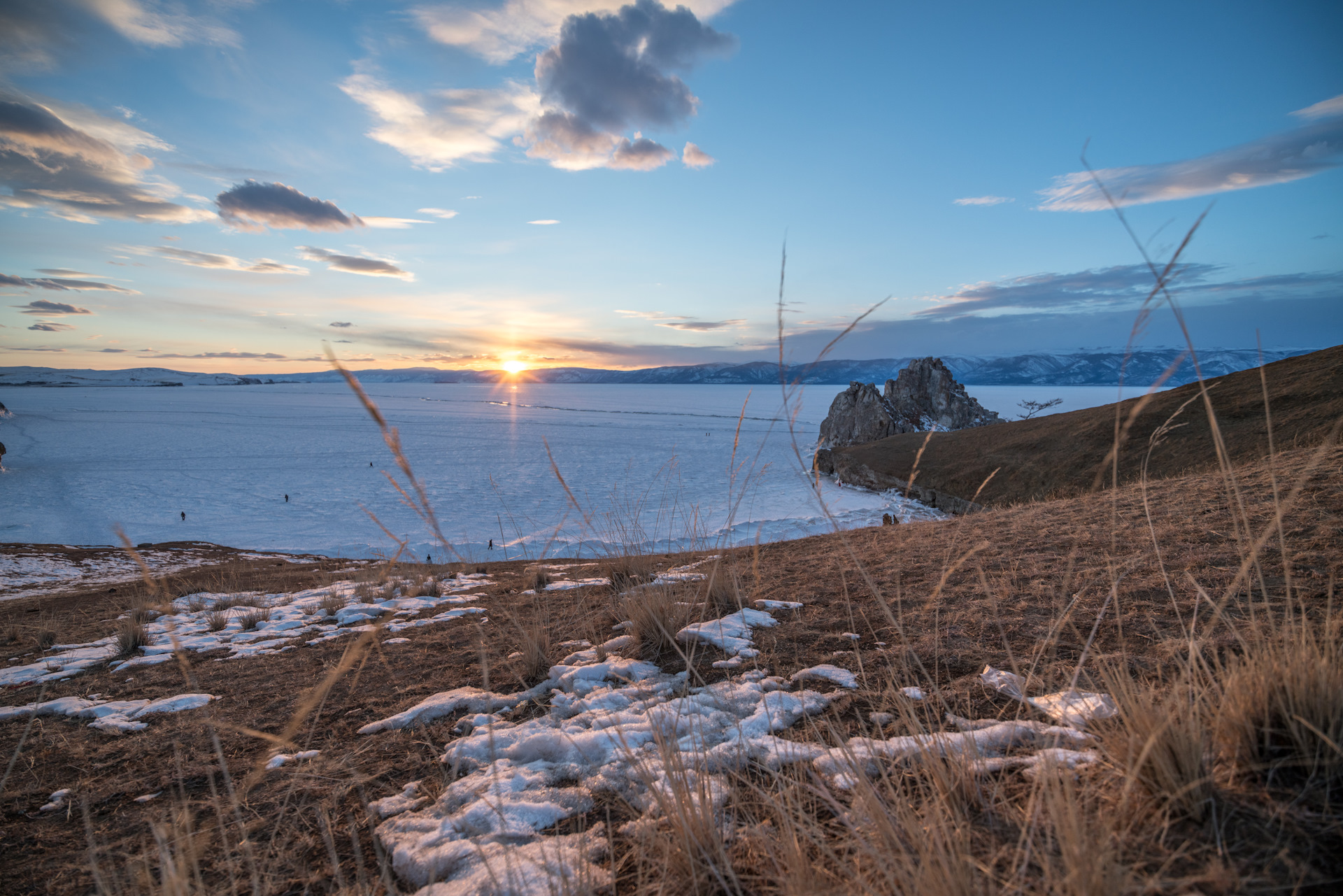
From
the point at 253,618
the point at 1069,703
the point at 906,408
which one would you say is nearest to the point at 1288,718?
the point at 1069,703

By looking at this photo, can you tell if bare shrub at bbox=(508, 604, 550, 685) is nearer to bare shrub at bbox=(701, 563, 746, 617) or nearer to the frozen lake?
the frozen lake

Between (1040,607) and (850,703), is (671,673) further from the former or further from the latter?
(1040,607)

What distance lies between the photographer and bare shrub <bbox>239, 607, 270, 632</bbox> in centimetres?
536

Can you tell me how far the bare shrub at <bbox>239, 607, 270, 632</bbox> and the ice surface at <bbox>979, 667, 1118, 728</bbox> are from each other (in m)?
6.13

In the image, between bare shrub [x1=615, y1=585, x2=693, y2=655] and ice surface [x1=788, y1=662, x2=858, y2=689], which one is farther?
bare shrub [x1=615, y1=585, x2=693, y2=655]

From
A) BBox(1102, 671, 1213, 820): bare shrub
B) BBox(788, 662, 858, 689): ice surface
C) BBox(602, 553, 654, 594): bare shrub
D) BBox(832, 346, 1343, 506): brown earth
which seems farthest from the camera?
BBox(832, 346, 1343, 506): brown earth

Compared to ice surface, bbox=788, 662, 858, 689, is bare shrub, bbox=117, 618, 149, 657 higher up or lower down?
lower down

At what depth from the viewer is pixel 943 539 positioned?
5551 mm

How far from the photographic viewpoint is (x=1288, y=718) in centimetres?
129

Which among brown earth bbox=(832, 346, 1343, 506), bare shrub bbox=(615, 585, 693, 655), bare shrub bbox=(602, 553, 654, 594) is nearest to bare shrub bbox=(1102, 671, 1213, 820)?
bare shrub bbox=(615, 585, 693, 655)

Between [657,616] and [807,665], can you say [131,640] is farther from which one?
[807,665]

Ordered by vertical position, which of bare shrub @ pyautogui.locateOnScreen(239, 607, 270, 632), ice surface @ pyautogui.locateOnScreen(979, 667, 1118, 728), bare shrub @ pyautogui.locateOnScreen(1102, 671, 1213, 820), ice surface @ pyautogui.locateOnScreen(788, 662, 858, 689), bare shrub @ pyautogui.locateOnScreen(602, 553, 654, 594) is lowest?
bare shrub @ pyautogui.locateOnScreen(239, 607, 270, 632)

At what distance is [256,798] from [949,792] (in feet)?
8.22

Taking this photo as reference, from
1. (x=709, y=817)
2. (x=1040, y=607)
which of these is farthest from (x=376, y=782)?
(x=1040, y=607)
